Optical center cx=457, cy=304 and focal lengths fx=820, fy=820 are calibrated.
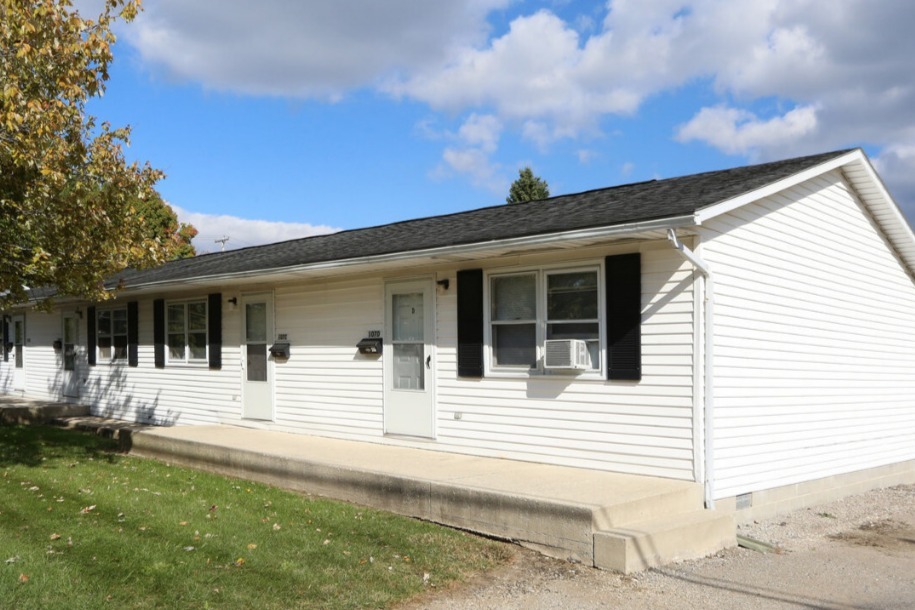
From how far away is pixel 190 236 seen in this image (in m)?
36.2

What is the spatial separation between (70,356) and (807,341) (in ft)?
48.3

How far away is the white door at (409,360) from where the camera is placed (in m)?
9.96

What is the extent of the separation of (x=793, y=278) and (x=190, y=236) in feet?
103

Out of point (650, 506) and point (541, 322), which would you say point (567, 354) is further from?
point (650, 506)

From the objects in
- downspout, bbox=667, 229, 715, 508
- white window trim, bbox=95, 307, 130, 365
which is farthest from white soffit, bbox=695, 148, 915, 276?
white window trim, bbox=95, 307, 130, 365

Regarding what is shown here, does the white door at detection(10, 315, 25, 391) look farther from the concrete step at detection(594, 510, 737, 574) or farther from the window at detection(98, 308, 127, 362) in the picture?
the concrete step at detection(594, 510, 737, 574)

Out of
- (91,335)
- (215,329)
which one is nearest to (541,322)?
(215,329)

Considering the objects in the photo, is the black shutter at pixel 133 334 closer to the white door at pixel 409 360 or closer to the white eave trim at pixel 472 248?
the white eave trim at pixel 472 248

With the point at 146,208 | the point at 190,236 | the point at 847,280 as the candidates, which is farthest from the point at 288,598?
the point at 190,236

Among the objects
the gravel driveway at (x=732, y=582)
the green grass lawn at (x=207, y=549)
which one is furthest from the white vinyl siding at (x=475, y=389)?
the green grass lawn at (x=207, y=549)

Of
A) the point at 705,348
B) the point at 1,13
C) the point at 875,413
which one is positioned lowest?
the point at 875,413

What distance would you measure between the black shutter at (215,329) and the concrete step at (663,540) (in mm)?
8539

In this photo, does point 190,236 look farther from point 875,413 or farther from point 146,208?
point 875,413

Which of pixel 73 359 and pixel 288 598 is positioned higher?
pixel 73 359
